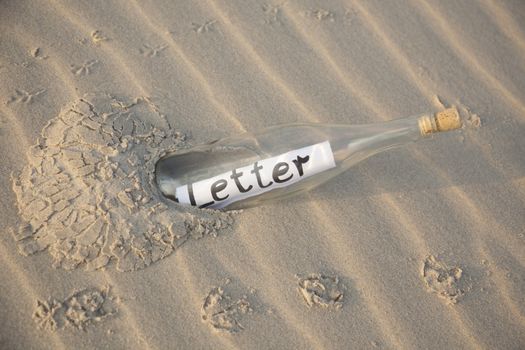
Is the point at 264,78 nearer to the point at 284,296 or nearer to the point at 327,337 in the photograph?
the point at 284,296

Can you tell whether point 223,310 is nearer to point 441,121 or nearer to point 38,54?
point 441,121

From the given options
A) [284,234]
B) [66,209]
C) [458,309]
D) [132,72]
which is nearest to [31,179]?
[66,209]

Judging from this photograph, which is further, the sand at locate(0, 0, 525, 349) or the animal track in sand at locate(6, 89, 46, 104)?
the animal track in sand at locate(6, 89, 46, 104)

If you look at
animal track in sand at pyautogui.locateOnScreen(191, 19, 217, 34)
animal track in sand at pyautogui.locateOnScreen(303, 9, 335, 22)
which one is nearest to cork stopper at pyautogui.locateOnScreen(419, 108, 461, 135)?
animal track in sand at pyautogui.locateOnScreen(303, 9, 335, 22)

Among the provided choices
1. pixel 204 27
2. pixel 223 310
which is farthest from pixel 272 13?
pixel 223 310

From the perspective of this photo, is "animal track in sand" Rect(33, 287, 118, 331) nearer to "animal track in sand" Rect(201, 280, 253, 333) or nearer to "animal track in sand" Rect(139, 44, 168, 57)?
"animal track in sand" Rect(201, 280, 253, 333)
